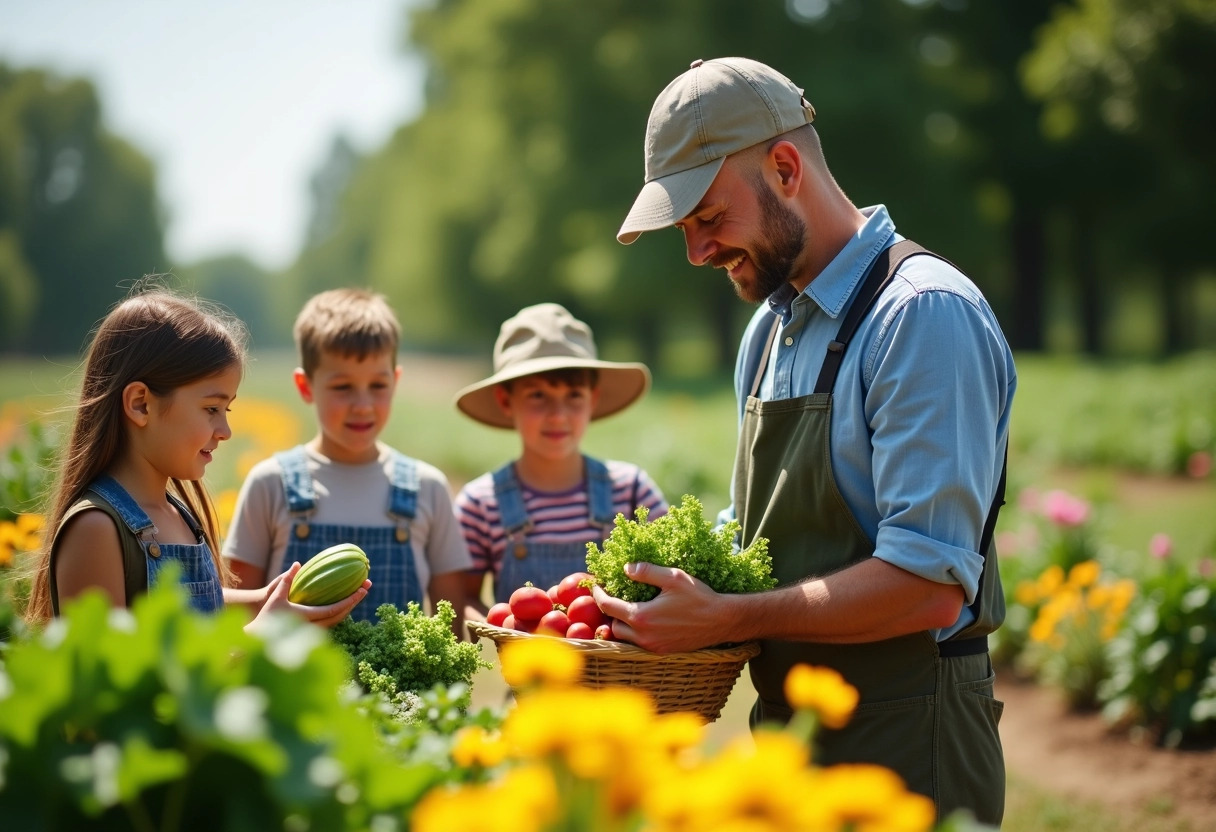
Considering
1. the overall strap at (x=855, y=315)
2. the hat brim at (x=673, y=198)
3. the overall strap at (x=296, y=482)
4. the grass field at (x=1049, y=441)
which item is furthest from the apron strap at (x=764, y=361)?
the grass field at (x=1049, y=441)

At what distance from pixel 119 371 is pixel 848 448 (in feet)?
6.90

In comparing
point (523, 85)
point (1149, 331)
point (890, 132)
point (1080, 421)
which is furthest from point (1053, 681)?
point (1149, 331)

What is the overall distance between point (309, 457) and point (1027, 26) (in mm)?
37334

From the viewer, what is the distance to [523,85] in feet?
120

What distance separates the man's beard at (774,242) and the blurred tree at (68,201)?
5515 cm

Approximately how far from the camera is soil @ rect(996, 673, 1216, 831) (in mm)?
5680

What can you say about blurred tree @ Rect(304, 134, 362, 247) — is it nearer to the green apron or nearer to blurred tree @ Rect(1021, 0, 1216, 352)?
blurred tree @ Rect(1021, 0, 1216, 352)

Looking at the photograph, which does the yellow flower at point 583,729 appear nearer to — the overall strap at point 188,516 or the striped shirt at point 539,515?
the overall strap at point 188,516

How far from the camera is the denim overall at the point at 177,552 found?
2.83 m

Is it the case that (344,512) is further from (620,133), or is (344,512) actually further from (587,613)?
(620,133)

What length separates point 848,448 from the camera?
111 inches

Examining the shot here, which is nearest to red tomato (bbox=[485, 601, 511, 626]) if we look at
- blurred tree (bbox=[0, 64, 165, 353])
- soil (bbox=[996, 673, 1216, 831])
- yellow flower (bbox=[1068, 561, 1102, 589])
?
soil (bbox=[996, 673, 1216, 831])

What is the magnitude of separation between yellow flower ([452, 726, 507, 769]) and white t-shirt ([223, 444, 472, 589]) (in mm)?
2376

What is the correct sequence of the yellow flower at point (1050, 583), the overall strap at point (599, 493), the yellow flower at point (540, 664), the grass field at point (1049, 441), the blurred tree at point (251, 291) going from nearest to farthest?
the yellow flower at point (540, 664), the overall strap at point (599, 493), the yellow flower at point (1050, 583), the grass field at point (1049, 441), the blurred tree at point (251, 291)
